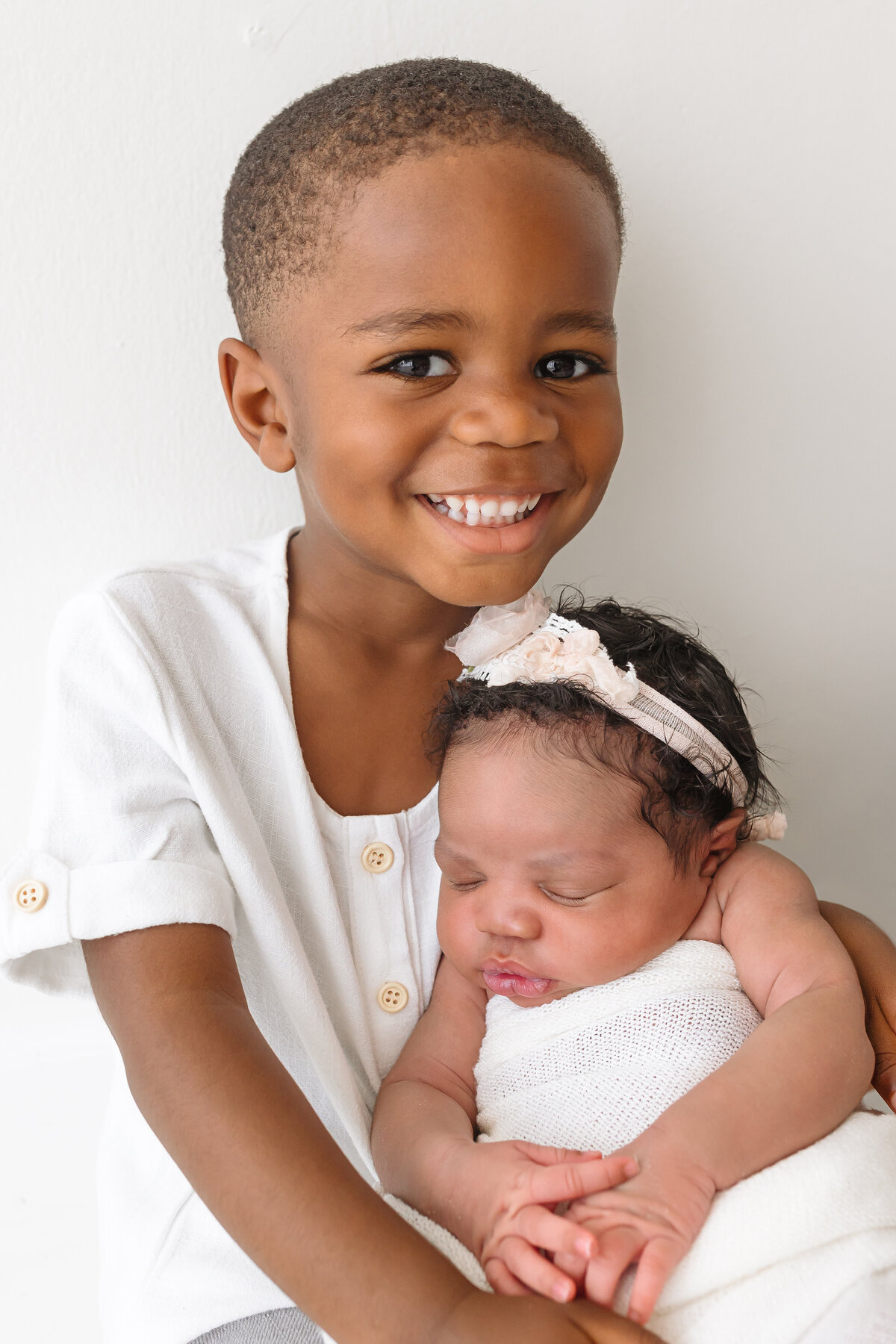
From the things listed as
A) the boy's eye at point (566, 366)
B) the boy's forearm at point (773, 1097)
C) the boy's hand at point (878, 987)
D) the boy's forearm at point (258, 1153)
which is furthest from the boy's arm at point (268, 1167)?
the boy's eye at point (566, 366)

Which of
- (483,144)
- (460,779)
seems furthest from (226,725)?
(483,144)

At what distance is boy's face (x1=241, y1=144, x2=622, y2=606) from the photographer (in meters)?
0.89

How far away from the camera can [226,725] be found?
1027 millimetres

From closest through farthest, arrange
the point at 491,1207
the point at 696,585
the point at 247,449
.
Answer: the point at 491,1207, the point at 247,449, the point at 696,585

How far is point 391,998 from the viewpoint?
41.8 inches

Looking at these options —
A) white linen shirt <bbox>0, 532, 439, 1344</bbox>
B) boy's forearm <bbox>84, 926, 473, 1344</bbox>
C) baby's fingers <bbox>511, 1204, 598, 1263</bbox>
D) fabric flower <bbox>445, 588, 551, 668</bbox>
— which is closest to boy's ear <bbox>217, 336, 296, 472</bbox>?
white linen shirt <bbox>0, 532, 439, 1344</bbox>

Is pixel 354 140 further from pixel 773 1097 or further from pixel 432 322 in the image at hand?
pixel 773 1097

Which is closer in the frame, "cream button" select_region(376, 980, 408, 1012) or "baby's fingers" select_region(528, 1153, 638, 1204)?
"baby's fingers" select_region(528, 1153, 638, 1204)

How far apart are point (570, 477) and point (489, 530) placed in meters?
0.08

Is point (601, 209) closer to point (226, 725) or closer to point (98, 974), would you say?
point (226, 725)

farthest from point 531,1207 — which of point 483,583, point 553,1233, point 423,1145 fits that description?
point 483,583

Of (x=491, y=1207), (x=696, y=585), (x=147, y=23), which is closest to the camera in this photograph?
(x=491, y=1207)

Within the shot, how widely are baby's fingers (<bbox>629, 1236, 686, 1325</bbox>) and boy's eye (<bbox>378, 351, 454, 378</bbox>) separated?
2.12ft

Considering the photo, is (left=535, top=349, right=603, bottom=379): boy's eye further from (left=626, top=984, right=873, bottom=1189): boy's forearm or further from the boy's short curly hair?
(left=626, top=984, right=873, bottom=1189): boy's forearm
